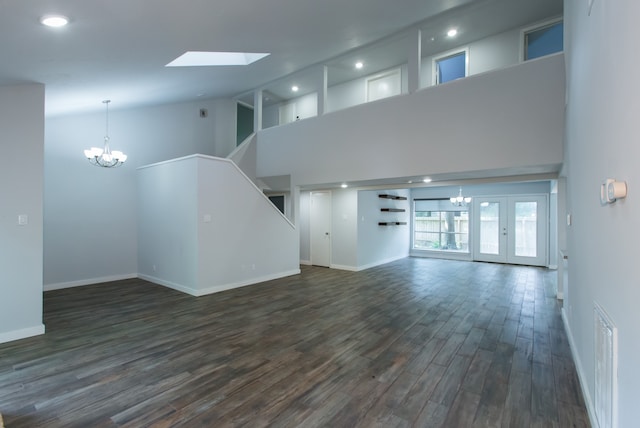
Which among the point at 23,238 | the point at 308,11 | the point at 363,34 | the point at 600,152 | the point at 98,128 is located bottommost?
the point at 23,238

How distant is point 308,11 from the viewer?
13.4 feet

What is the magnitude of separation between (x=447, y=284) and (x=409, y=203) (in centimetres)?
490

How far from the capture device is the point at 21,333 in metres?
3.61

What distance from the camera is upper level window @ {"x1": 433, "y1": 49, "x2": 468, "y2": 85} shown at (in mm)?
6469

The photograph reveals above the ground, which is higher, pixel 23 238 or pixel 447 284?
pixel 23 238

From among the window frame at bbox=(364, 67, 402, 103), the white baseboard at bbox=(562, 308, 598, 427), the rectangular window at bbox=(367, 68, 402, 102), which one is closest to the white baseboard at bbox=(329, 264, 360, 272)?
the window frame at bbox=(364, 67, 402, 103)

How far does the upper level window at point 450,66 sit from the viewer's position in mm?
6469

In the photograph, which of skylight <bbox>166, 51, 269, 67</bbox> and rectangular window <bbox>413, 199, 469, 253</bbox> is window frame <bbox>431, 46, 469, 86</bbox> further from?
rectangular window <bbox>413, 199, 469, 253</bbox>

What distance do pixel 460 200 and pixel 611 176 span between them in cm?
821

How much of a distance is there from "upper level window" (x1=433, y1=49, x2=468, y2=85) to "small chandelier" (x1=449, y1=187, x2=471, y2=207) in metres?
3.98

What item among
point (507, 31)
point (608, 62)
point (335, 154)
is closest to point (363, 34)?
point (335, 154)

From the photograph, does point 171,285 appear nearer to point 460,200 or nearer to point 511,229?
point 460,200

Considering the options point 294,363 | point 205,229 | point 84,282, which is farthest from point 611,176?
point 84,282

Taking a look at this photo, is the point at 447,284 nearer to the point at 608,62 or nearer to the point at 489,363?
the point at 489,363
